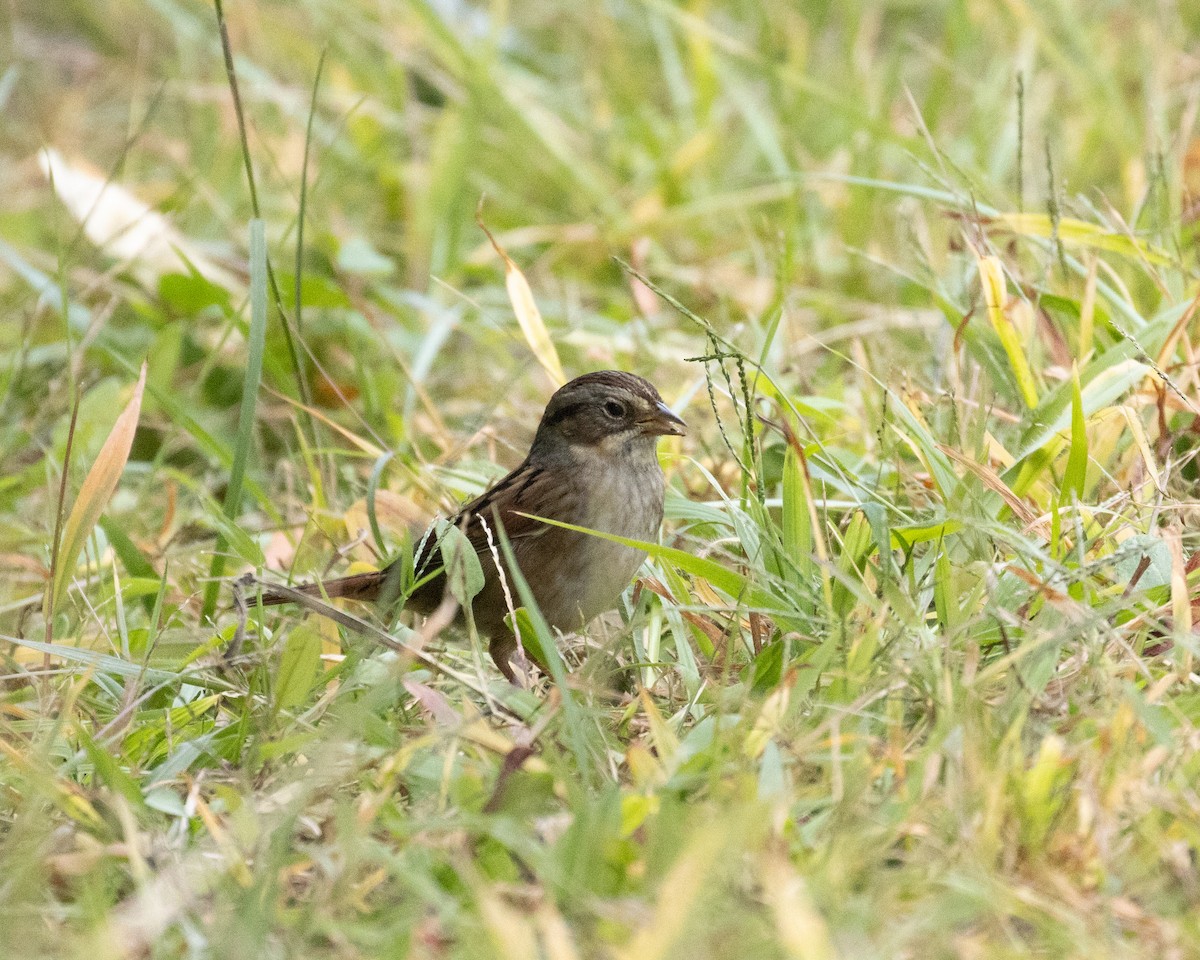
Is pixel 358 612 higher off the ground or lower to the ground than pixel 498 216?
lower

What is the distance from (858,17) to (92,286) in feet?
10.8

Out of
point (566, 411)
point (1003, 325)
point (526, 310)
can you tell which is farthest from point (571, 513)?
point (1003, 325)

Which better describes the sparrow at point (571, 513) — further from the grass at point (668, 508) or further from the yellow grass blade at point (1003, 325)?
the yellow grass blade at point (1003, 325)

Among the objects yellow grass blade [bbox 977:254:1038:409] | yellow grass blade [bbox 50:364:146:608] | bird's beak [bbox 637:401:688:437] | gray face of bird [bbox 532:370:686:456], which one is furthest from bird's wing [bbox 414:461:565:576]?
yellow grass blade [bbox 977:254:1038:409]

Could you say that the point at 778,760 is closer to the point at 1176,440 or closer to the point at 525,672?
the point at 525,672

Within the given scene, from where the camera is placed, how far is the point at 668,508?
3.38 metres

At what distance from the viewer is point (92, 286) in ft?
14.2

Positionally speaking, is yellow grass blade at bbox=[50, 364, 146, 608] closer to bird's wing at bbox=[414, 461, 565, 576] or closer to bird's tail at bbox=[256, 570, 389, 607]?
bird's tail at bbox=[256, 570, 389, 607]

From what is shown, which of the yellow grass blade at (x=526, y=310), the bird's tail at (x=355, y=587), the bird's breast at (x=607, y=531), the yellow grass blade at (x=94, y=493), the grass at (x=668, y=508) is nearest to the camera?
the grass at (x=668, y=508)

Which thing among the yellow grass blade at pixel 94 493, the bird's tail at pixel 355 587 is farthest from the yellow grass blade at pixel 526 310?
the yellow grass blade at pixel 94 493

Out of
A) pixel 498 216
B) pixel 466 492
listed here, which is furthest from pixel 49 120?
pixel 466 492

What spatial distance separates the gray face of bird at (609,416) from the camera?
3.52 m

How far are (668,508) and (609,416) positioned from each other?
300 mm

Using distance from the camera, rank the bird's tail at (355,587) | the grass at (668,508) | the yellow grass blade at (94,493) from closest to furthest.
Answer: the grass at (668,508), the yellow grass blade at (94,493), the bird's tail at (355,587)
